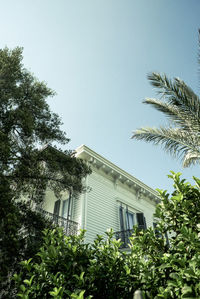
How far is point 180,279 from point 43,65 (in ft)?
32.7

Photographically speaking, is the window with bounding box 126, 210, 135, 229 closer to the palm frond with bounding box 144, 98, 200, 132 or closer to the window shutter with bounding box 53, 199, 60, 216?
the window shutter with bounding box 53, 199, 60, 216

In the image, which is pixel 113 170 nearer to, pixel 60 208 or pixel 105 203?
pixel 105 203

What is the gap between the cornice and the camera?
12719 millimetres

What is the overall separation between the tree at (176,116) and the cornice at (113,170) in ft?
16.8

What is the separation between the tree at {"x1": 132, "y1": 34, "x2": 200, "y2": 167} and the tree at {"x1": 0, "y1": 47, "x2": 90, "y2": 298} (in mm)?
3683

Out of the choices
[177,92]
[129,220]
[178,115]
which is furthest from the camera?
[129,220]

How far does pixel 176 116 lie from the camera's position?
24.8 ft

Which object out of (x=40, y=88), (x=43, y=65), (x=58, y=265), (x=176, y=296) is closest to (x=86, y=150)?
(x=40, y=88)

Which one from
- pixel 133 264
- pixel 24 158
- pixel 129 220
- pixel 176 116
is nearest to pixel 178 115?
pixel 176 116

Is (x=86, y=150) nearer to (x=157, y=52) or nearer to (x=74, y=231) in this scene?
(x=74, y=231)

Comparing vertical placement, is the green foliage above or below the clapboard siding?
below

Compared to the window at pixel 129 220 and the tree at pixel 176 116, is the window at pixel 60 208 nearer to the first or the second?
the window at pixel 129 220

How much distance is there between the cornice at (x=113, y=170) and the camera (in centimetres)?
1272

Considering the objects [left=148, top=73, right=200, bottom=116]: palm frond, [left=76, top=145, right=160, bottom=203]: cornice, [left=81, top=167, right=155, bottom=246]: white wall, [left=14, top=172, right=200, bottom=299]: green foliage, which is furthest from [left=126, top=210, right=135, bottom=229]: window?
[left=14, top=172, right=200, bottom=299]: green foliage
